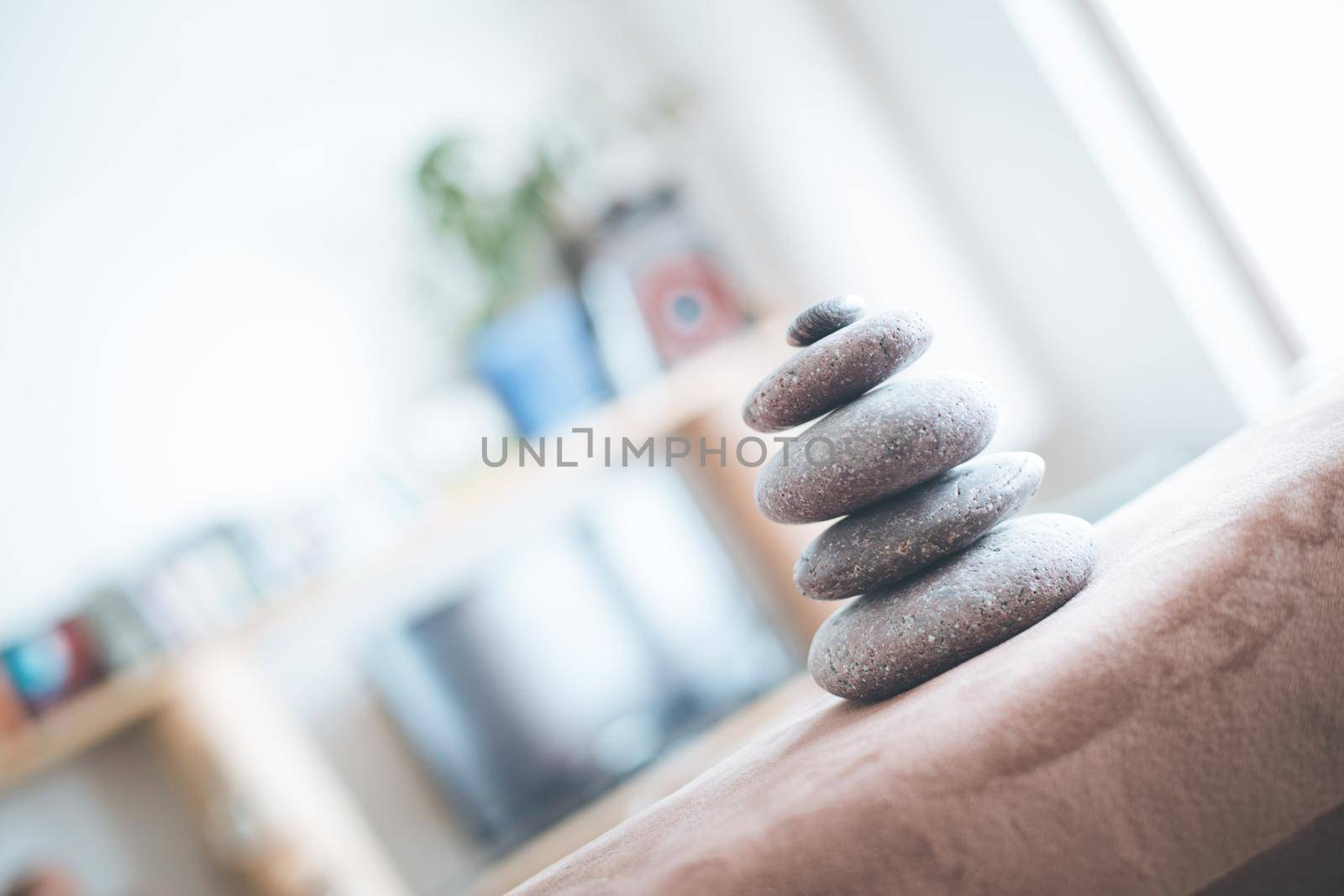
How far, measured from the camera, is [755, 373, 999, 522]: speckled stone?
28.8 inches

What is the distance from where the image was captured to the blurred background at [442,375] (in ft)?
6.90

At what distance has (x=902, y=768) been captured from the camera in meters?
0.55

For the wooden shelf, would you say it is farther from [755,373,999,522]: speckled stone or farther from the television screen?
[755,373,999,522]: speckled stone

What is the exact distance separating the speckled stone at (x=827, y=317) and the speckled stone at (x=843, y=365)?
0.06 feet

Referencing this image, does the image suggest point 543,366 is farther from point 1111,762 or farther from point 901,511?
point 1111,762

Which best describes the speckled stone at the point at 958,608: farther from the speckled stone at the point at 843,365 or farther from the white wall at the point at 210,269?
the white wall at the point at 210,269

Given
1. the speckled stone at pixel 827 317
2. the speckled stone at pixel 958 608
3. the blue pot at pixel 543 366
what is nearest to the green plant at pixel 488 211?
the blue pot at pixel 543 366

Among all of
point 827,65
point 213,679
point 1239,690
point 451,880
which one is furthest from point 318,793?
point 827,65

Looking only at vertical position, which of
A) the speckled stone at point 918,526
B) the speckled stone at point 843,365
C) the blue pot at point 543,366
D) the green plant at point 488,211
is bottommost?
the speckled stone at point 918,526

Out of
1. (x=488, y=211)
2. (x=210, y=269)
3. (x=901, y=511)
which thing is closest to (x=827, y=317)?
(x=901, y=511)

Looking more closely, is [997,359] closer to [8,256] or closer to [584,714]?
[584,714]

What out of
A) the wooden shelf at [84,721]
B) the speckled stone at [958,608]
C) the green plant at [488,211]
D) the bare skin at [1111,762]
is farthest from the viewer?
the green plant at [488,211]

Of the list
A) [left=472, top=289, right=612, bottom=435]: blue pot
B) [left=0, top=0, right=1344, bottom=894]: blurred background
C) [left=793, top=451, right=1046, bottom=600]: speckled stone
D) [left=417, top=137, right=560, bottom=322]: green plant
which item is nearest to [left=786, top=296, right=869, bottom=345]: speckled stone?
[left=793, top=451, right=1046, bottom=600]: speckled stone

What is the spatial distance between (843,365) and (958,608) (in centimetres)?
22
